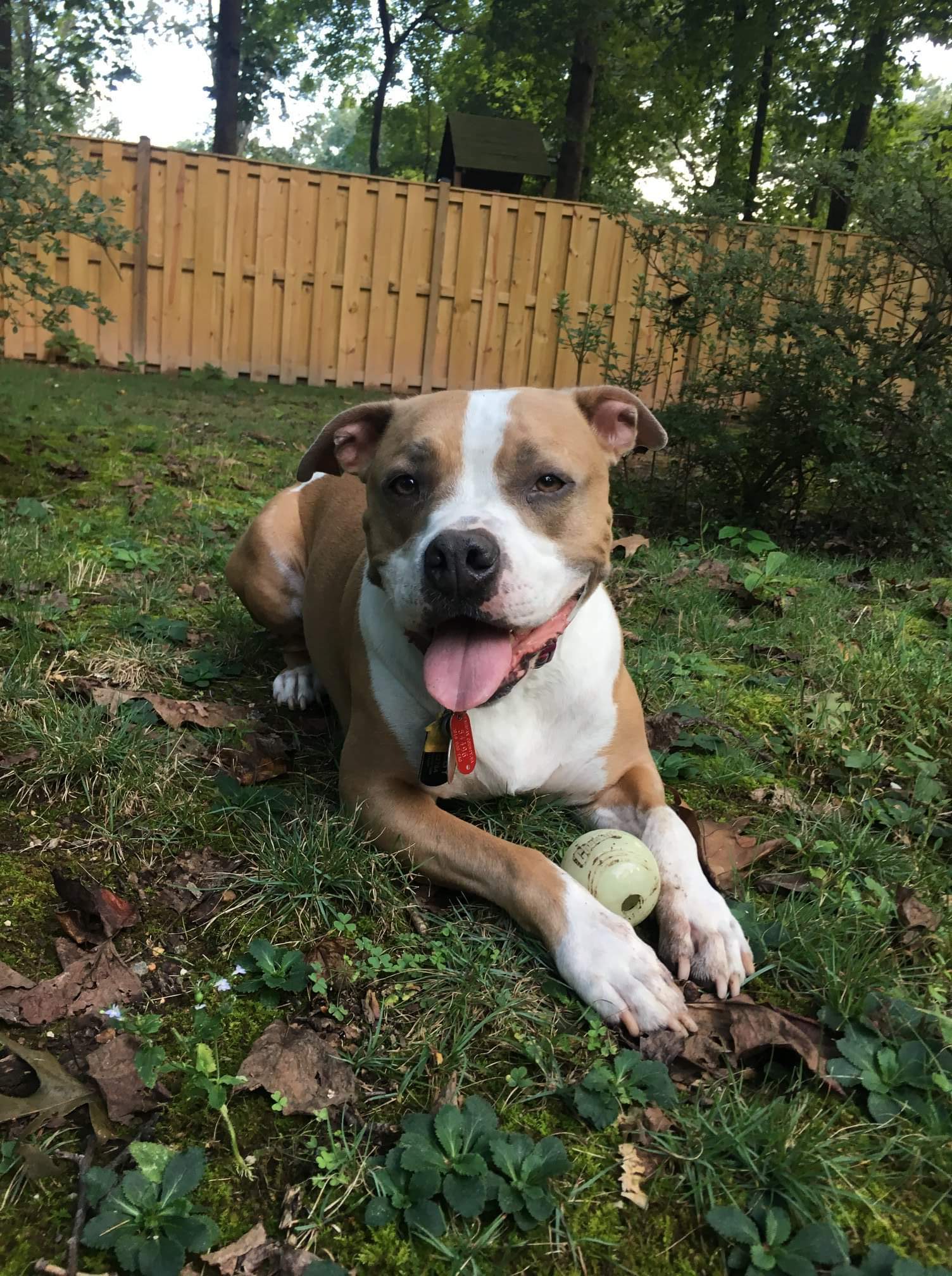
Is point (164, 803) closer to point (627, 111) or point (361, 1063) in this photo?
point (361, 1063)

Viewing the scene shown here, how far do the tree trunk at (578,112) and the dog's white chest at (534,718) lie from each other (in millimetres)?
15564

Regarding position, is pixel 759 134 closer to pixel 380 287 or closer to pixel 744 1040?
pixel 380 287

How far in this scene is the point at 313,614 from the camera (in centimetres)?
354

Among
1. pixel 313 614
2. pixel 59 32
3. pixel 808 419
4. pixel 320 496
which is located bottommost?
pixel 313 614

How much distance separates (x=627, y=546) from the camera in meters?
5.35

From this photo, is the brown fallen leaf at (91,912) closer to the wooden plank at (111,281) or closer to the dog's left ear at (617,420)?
the dog's left ear at (617,420)

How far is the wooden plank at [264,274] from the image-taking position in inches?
458

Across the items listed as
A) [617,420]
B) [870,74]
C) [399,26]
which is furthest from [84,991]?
[399,26]

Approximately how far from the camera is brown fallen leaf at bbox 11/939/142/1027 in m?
1.87

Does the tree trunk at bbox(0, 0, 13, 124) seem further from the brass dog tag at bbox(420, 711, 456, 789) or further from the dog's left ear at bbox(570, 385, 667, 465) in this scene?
the brass dog tag at bbox(420, 711, 456, 789)

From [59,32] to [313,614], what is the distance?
1070 inches

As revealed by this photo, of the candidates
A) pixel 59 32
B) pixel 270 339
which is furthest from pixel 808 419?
pixel 59 32

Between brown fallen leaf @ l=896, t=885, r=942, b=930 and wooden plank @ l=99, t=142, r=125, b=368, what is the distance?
1100cm

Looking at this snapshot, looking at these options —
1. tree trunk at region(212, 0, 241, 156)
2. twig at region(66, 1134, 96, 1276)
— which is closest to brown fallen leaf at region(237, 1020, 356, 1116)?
twig at region(66, 1134, 96, 1276)
